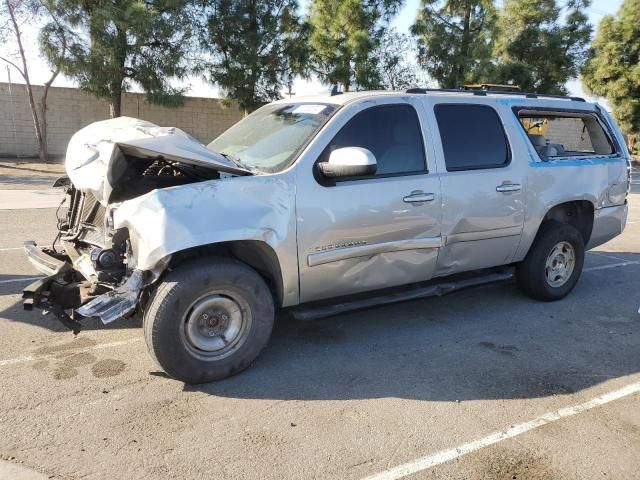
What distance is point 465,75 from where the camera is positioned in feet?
73.3

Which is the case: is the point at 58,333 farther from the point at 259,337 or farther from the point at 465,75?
the point at 465,75

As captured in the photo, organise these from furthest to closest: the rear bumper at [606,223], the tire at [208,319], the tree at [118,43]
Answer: the tree at [118,43] < the rear bumper at [606,223] < the tire at [208,319]

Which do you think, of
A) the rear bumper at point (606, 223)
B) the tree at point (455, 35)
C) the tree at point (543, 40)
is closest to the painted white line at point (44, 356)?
the rear bumper at point (606, 223)

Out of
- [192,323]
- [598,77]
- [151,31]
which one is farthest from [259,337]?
[598,77]

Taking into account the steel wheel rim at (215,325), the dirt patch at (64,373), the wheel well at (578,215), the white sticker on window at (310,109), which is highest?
the white sticker on window at (310,109)

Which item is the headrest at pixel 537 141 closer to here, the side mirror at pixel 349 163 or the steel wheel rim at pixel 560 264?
the steel wheel rim at pixel 560 264

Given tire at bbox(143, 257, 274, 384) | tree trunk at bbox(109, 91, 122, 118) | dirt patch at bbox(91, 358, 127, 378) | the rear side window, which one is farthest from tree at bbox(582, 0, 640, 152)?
dirt patch at bbox(91, 358, 127, 378)

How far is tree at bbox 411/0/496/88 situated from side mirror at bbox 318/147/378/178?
66.1 ft

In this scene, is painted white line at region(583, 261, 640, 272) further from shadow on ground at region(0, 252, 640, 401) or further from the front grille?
the front grille

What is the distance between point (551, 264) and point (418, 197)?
2156 millimetres

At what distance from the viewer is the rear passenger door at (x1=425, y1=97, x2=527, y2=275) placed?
458 cm

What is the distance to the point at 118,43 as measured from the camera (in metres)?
17.2

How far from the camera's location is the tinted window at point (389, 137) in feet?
13.7

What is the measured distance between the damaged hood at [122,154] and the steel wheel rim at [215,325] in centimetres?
89
